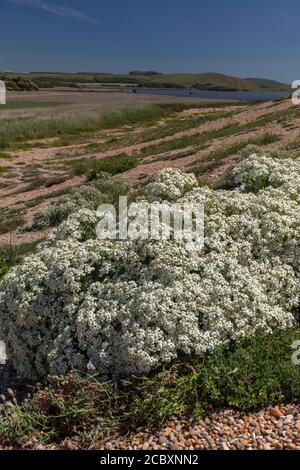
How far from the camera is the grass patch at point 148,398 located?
512 centimetres

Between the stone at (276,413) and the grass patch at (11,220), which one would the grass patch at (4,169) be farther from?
the stone at (276,413)

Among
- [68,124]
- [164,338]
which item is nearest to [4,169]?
[68,124]

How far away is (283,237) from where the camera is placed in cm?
686

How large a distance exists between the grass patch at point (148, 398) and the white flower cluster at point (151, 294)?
212mm

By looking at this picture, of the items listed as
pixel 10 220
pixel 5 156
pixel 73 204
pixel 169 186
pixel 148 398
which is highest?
pixel 169 186

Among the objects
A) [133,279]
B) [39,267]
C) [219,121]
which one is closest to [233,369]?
[133,279]

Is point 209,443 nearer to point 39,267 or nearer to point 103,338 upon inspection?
point 103,338

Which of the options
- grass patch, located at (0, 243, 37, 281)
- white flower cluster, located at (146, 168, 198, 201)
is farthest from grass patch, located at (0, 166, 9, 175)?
white flower cluster, located at (146, 168, 198, 201)

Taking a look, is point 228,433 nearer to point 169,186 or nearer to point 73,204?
point 169,186

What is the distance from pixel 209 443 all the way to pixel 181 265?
6.82 ft

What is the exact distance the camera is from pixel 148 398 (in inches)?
203

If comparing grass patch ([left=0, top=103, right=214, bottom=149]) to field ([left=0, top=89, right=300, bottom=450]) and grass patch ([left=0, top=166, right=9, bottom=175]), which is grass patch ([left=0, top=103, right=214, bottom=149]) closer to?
grass patch ([left=0, top=166, right=9, bottom=175])


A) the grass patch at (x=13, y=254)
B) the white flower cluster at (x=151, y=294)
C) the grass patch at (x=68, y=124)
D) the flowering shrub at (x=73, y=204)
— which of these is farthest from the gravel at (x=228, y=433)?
the grass patch at (x=68, y=124)

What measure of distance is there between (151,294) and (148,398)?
114 centimetres
